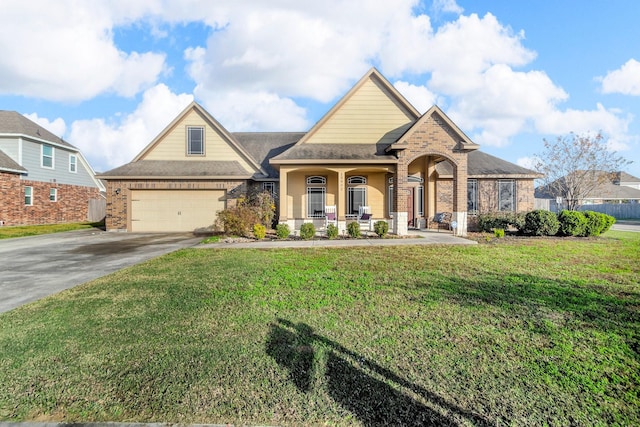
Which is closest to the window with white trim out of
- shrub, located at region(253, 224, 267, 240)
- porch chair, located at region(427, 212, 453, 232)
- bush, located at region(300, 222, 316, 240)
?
shrub, located at region(253, 224, 267, 240)

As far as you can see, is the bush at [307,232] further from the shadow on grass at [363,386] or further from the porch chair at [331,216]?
the shadow on grass at [363,386]

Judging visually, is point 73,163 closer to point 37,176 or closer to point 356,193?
point 37,176

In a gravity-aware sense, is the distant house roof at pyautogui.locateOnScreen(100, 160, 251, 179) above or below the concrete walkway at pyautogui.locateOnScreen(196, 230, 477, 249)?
above

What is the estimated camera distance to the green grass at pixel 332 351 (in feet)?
9.46

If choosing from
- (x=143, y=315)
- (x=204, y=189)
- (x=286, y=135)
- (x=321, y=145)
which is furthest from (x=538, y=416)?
(x=286, y=135)

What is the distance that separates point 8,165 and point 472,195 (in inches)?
1136

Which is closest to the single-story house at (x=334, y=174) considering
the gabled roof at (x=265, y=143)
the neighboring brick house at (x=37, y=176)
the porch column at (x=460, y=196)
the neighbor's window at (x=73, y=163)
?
the porch column at (x=460, y=196)

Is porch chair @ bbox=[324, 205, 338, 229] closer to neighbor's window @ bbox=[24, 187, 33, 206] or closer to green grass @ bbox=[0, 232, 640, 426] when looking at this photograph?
green grass @ bbox=[0, 232, 640, 426]

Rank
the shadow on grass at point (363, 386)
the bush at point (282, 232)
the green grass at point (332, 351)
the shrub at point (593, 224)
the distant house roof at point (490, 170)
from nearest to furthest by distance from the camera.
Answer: the shadow on grass at point (363, 386) < the green grass at point (332, 351) < the bush at point (282, 232) < the shrub at point (593, 224) < the distant house roof at point (490, 170)

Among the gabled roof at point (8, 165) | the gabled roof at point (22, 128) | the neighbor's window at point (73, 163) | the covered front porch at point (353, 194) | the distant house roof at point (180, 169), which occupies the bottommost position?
the covered front porch at point (353, 194)

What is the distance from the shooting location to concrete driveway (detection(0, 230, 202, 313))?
6.74 metres

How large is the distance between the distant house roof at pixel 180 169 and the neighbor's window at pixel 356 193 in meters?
5.64

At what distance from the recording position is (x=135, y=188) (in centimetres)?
1792

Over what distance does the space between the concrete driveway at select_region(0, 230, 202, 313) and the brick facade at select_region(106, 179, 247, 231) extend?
2845 mm
